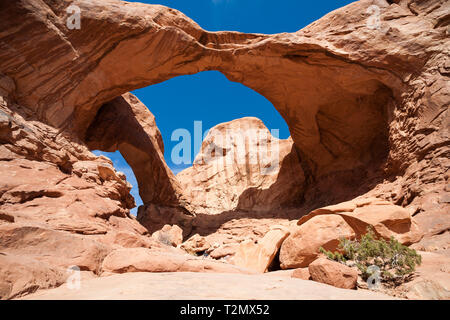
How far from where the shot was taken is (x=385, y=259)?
161 inches

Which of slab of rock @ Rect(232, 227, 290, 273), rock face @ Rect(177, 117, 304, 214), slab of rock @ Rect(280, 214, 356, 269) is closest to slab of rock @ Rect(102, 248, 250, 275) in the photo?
slab of rock @ Rect(280, 214, 356, 269)

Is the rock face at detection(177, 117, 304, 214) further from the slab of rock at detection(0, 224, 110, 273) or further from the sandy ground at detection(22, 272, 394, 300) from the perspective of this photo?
the sandy ground at detection(22, 272, 394, 300)

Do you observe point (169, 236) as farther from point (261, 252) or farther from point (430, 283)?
point (430, 283)

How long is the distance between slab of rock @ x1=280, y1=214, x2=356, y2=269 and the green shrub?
23.4 inches

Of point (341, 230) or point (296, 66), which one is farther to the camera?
point (296, 66)

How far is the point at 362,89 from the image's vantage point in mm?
10438

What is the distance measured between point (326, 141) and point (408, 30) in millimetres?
5201

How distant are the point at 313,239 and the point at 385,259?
126 cm

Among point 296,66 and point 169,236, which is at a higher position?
point 296,66

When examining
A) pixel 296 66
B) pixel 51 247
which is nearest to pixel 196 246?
pixel 51 247

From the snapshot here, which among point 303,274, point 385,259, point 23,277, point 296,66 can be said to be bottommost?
point 303,274

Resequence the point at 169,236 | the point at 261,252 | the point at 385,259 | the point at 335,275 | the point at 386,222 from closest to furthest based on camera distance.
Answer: the point at 335,275 → the point at 385,259 → the point at 386,222 → the point at 261,252 → the point at 169,236
